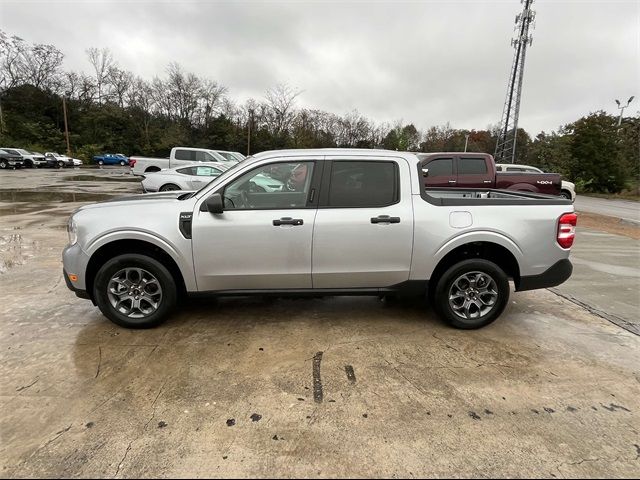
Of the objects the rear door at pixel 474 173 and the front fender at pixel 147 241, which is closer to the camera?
the front fender at pixel 147 241

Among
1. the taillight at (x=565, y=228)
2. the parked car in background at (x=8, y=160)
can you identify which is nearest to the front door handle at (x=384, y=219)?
the taillight at (x=565, y=228)

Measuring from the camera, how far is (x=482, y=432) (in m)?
2.50

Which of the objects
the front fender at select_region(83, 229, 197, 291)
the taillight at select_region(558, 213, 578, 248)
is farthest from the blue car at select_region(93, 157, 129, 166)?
the taillight at select_region(558, 213, 578, 248)

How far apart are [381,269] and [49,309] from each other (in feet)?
12.1

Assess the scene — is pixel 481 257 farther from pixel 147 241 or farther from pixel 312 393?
pixel 147 241

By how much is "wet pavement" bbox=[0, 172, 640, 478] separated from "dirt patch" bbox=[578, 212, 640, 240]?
8.39 metres

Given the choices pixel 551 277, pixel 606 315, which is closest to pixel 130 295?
pixel 551 277

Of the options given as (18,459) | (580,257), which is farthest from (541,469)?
(580,257)

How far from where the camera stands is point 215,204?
3.53 meters

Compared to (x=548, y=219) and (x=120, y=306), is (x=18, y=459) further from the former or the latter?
(x=548, y=219)

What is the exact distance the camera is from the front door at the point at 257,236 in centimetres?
362

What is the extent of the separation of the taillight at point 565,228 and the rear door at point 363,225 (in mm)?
1546

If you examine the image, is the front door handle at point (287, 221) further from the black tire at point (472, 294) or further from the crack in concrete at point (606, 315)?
the crack in concrete at point (606, 315)

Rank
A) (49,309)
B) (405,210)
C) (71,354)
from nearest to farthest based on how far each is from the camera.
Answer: (71,354), (405,210), (49,309)
